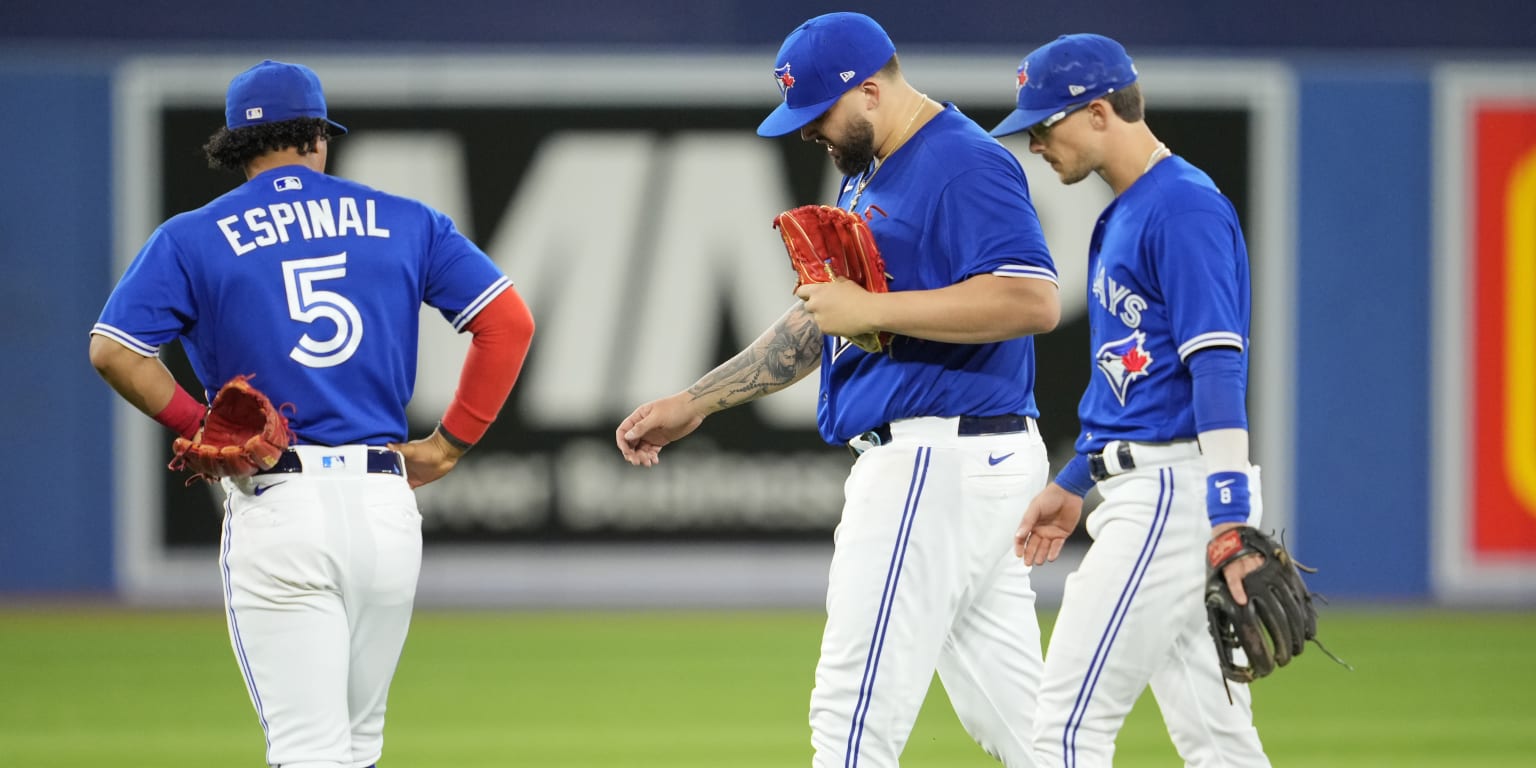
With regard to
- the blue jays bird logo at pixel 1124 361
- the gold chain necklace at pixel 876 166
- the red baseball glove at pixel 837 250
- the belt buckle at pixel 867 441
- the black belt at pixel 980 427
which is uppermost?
the gold chain necklace at pixel 876 166

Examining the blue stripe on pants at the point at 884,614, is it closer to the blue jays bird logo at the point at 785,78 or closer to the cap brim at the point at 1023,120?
the cap brim at the point at 1023,120

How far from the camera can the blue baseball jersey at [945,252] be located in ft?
12.5

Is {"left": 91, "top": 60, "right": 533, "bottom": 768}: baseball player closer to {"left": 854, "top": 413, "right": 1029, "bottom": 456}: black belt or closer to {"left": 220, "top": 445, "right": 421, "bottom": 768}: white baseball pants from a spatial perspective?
{"left": 220, "top": 445, "right": 421, "bottom": 768}: white baseball pants

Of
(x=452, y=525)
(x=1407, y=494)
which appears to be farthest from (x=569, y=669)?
(x=1407, y=494)

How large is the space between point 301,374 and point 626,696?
4140 mm

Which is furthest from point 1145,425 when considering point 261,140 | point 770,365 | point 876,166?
point 261,140

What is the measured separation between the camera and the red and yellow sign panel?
1072 cm

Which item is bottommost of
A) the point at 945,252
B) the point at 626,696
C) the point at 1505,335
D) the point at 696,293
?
the point at 626,696

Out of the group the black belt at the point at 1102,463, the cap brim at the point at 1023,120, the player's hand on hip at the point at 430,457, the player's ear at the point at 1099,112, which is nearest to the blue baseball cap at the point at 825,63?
the cap brim at the point at 1023,120

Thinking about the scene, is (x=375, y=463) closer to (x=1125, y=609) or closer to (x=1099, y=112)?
(x=1125, y=609)

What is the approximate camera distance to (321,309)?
3.76 meters

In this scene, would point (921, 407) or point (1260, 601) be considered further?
point (921, 407)

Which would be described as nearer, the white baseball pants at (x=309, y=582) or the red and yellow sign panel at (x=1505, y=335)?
the white baseball pants at (x=309, y=582)

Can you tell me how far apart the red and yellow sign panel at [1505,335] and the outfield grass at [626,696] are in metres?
0.73
